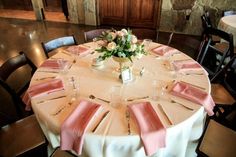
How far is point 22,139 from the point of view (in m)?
1.57

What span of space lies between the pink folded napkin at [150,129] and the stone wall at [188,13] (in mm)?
3865

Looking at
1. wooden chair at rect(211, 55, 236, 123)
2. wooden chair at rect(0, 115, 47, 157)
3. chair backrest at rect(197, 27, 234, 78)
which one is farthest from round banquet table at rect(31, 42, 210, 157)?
chair backrest at rect(197, 27, 234, 78)

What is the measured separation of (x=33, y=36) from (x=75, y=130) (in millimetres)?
4219

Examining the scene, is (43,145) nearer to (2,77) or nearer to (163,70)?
(2,77)

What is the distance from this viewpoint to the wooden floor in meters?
3.89

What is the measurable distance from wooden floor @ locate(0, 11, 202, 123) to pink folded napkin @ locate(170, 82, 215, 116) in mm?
2088

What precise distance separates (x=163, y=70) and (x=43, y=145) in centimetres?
118

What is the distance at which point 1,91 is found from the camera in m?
2.89

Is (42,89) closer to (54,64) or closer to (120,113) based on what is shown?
(54,64)

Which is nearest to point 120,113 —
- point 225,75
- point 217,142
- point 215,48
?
point 217,142

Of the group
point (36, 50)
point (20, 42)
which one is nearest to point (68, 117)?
point (36, 50)


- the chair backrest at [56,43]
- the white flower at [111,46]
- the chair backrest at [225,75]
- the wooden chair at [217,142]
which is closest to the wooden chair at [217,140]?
the wooden chair at [217,142]

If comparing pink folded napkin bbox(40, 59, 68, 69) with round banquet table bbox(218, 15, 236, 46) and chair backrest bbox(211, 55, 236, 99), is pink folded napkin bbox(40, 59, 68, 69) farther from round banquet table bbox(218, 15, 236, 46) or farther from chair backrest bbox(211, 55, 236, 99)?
round banquet table bbox(218, 15, 236, 46)

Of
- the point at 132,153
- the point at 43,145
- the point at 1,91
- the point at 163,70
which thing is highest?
the point at 163,70
